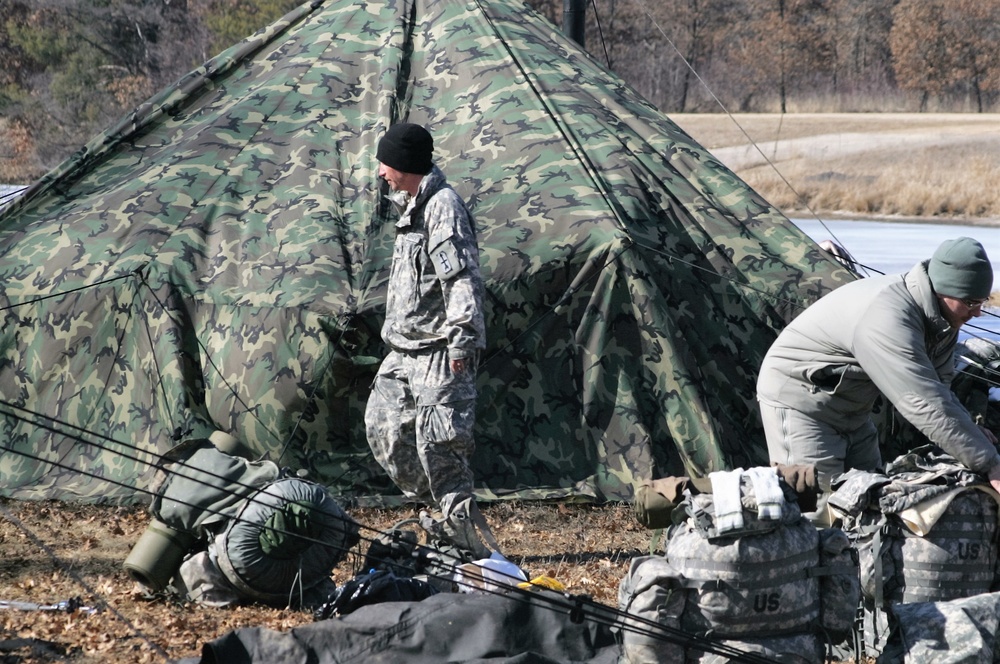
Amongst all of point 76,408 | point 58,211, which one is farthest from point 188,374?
point 58,211

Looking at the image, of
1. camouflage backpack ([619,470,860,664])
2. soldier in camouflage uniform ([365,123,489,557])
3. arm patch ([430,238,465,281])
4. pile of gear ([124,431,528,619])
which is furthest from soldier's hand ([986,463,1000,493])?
arm patch ([430,238,465,281])

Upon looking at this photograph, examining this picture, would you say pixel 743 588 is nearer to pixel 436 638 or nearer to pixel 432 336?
pixel 436 638

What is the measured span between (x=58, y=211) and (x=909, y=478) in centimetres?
515

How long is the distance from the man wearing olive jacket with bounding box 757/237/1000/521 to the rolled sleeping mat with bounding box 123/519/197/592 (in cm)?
236

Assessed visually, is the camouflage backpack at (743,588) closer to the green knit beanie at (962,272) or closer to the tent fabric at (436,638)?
the tent fabric at (436,638)

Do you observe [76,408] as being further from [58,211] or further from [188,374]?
[58,211]

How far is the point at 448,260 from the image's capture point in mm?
5520

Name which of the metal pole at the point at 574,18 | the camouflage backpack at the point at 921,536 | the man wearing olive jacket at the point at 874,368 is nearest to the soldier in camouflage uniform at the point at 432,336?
the man wearing olive jacket at the point at 874,368

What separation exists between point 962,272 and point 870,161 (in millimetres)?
24349

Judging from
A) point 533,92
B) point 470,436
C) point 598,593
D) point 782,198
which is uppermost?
point 533,92

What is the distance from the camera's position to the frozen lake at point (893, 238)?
53.2 ft

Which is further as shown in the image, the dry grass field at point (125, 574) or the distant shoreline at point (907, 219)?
the distant shoreline at point (907, 219)

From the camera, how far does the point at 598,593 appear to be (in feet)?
18.4

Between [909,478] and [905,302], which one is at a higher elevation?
[905,302]
